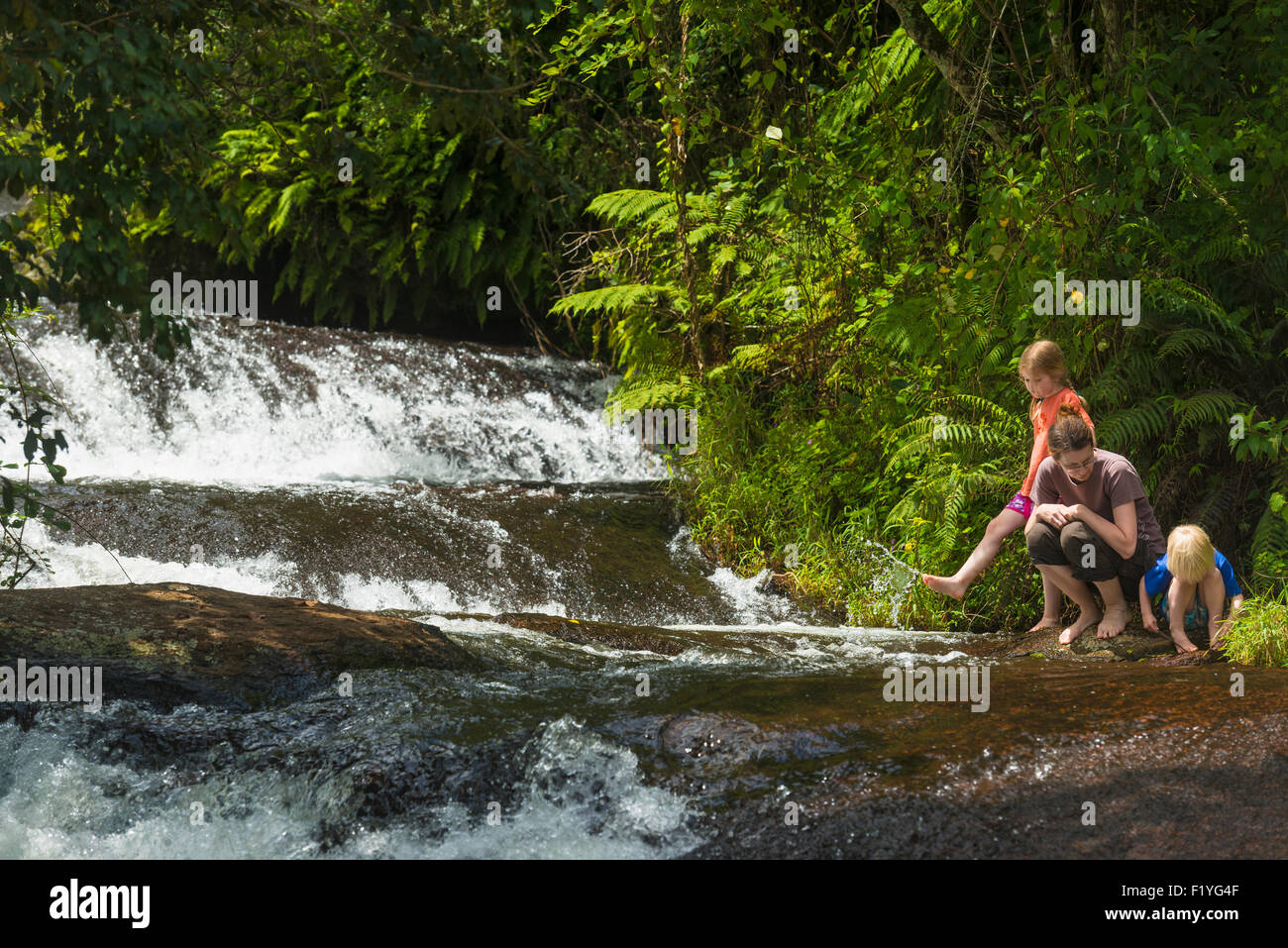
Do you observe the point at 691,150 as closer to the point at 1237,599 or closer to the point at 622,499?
the point at 622,499

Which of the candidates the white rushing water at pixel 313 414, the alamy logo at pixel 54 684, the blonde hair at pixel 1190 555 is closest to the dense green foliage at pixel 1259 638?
the blonde hair at pixel 1190 555

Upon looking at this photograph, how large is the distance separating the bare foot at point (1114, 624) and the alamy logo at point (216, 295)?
34.5 ft

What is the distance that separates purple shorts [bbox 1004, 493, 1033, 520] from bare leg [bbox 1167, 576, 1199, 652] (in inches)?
31.3

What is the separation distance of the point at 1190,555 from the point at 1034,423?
1020mm

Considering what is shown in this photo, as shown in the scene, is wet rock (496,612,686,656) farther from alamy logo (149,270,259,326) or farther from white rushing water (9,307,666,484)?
alamy logo (149,270,259,326)

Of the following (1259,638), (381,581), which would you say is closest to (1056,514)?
(1259,638)

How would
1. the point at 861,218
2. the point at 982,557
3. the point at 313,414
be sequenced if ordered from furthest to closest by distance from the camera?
the point at 313,414, the point at 861,218, the point at 982,557

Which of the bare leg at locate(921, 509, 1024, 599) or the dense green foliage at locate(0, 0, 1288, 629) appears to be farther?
the bare leg at locate(921, 509, 1024, 599)

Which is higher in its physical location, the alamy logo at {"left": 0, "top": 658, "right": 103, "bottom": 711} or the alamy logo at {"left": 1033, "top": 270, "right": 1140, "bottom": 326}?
the alamy logo at {"left": 1033, "top": 270, "right": 1140, "bottom": 326}

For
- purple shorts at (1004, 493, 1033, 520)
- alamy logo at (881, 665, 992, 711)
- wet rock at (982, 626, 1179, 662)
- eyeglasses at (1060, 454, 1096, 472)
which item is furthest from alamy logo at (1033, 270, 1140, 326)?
alamy logo at (881, 665, 992, 711)

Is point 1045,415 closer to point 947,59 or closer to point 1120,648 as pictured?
point 1120,648

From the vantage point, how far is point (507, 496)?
30.2 ft

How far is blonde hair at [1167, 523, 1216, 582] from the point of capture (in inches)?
216

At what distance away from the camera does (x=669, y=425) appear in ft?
33.4
